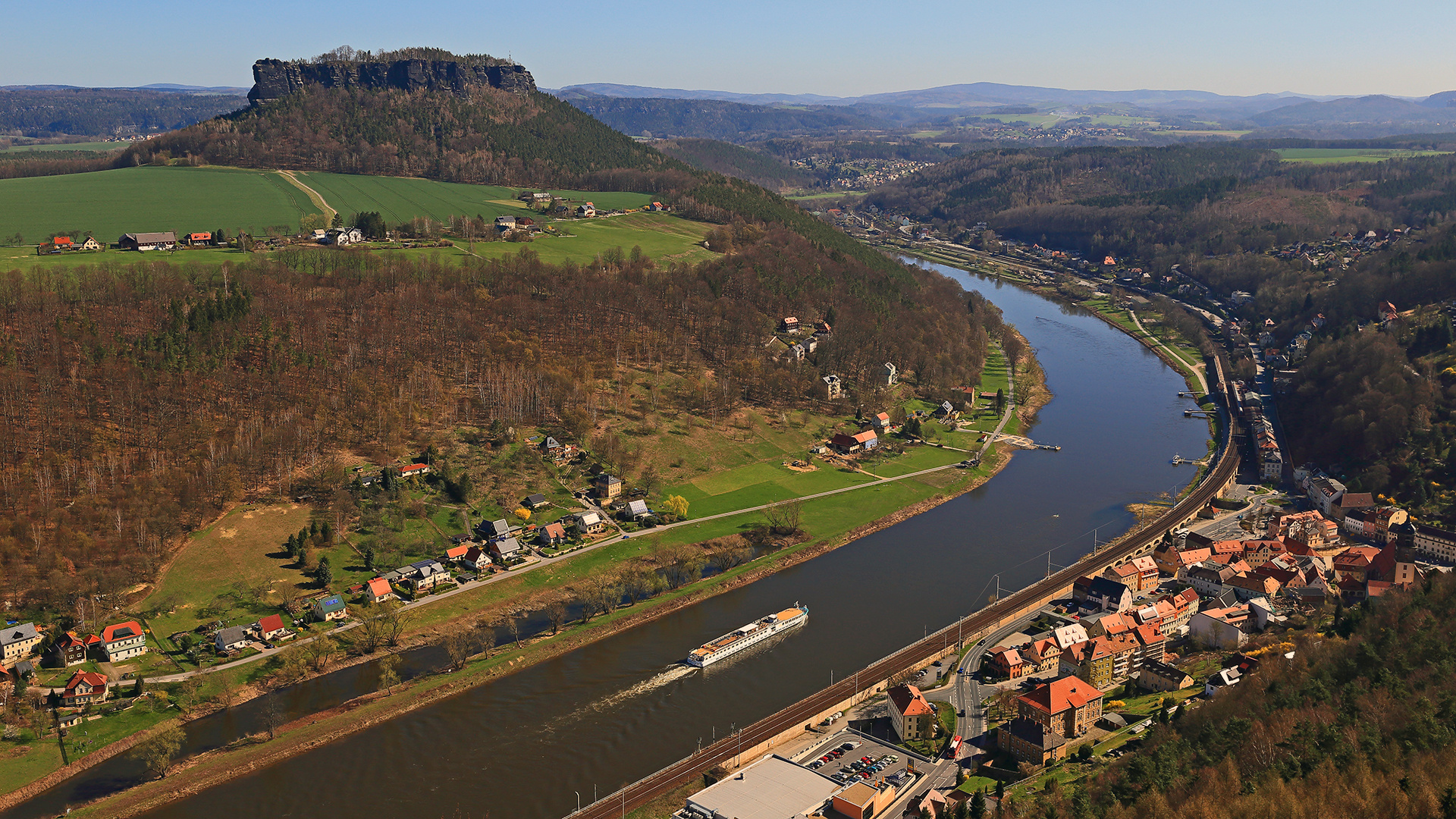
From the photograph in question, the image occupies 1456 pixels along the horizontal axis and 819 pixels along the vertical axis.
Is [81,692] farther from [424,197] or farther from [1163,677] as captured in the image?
[424,197]

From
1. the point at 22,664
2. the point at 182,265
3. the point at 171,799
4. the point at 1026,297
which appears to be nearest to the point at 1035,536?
the point at 171,799

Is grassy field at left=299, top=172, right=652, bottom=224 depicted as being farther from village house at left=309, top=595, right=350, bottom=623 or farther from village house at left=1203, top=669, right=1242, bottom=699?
village house at left=1203, top=669, right=1242, bottom=699

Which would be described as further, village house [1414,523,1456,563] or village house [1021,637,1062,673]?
village house [1414,523,1456,563]

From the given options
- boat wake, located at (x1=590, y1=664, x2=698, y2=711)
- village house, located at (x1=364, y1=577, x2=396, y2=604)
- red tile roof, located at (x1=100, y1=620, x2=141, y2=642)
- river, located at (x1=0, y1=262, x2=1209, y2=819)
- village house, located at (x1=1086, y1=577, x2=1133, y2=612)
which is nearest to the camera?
river, located at (x1=0, y1=262, x2=1209, y2=819)

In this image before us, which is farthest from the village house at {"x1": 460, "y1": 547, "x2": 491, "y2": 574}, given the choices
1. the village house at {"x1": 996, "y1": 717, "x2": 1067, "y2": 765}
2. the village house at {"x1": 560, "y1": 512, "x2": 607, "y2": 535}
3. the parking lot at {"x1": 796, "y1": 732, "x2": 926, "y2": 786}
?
the village house at {"x1": 996, "y1": 717, "x2": 1067, "y2": 765}

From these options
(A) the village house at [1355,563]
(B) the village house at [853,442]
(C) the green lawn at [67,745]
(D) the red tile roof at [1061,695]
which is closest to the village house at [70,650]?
(C) the green lawn at [67,745]

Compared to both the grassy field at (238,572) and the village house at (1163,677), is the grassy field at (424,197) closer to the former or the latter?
the grassy field at (238,572)

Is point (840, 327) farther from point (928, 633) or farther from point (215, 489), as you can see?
point (215, 489)
